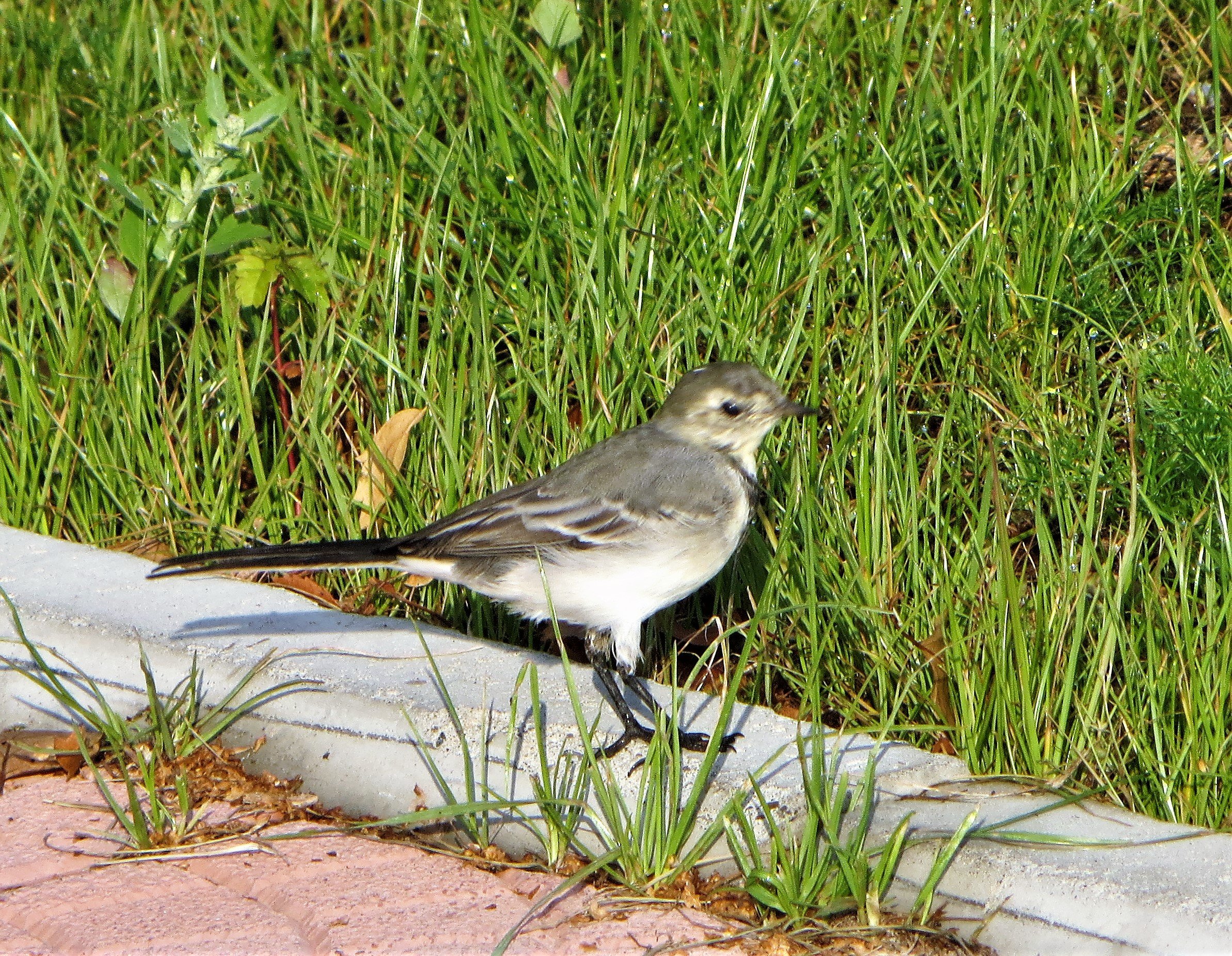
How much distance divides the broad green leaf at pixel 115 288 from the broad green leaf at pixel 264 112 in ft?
2.12

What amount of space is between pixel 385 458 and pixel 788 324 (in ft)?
4.43

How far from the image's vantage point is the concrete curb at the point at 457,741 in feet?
8.67

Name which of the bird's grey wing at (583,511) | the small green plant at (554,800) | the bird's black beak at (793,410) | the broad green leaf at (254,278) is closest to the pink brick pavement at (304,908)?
the small green plant at (554,800)

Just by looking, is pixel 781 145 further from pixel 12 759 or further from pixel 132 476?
pixel 12 759

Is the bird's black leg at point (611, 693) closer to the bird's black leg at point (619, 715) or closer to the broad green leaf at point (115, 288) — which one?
the bird's black leg at point (619, 715)

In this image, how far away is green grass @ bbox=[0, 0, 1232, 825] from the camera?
342 centimetres

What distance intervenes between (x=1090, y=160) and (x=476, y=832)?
2925 mm

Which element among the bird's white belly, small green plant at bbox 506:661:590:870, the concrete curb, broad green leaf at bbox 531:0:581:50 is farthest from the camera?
broad green leaf at bbox 531:0:581:50

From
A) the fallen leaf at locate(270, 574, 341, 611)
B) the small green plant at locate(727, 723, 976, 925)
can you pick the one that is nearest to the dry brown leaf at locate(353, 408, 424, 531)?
the fallen leaf at locate(270, 574, 341, 611)

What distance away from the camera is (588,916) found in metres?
2.82

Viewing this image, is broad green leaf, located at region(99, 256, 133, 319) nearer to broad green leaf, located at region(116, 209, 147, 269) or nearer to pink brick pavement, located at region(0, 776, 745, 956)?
broad green leaf, located at region(116, 209, 147, 269)

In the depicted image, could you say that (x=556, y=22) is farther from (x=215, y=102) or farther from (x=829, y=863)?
(x=829, y=863)

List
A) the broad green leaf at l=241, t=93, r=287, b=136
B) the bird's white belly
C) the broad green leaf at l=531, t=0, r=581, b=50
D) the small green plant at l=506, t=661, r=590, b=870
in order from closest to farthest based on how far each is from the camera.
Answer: the small green plant at l=506, t=661, r=590, b=870 < the bird's white belly < the broad green leaf at l=241, t=93, r=287, b=136 < the broad green leaf at l=531, t=0, r=581, b=50

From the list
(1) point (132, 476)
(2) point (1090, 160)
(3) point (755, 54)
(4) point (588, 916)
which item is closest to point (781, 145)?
(3) point (755, 54)
